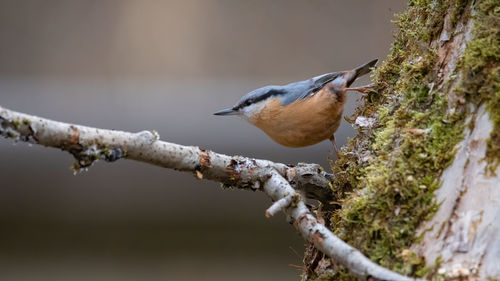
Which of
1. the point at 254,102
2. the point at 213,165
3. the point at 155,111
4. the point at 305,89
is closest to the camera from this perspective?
the point at 213,165

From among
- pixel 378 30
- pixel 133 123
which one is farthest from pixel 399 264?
pixel 378 30

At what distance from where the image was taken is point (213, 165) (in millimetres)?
1748

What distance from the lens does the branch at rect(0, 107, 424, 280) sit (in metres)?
1.31

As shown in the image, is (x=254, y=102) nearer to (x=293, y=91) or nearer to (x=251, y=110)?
(x=251, y=110)

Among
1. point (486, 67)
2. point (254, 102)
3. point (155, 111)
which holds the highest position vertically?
point (155, 111)

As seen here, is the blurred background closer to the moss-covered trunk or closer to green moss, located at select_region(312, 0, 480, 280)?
green moss, located at select_region(312, 0, 480, 280)

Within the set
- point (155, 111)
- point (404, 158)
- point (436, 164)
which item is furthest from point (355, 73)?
point (155, 111)

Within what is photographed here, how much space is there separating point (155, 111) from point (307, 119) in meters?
1.73

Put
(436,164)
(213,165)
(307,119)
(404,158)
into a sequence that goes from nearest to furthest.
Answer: (436,164) < (404,158) < (213,165) < (307,119)

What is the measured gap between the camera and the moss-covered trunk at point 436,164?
1.33 m

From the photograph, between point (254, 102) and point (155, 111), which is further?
point (155, 111)

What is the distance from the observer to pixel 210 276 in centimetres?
398

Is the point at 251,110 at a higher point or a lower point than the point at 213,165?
higher

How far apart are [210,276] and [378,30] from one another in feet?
7.43
